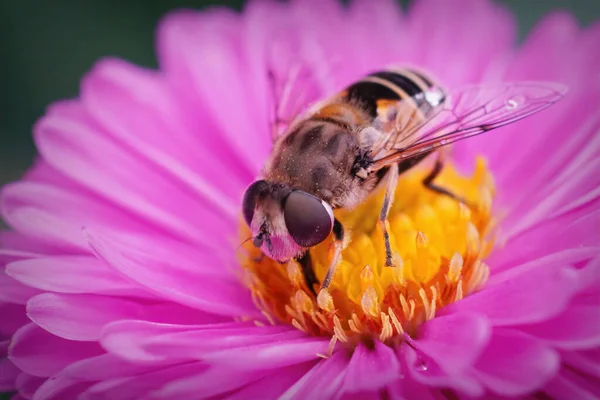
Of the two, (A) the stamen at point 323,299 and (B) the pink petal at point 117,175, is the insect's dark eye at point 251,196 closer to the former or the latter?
(A) the stamen at point 323,299

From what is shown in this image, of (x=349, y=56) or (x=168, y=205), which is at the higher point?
(x=349, y=56)

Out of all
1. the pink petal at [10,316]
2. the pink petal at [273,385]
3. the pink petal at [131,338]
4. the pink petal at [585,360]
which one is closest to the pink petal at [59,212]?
the pink petal at [10,316]

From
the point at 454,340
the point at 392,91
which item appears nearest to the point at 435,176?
the point at 392,91

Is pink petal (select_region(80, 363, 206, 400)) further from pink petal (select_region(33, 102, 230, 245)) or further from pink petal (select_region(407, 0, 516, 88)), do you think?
pink petal (select_region(407, 0, 516, 88))

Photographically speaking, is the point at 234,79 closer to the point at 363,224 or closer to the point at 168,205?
the point at 168,205

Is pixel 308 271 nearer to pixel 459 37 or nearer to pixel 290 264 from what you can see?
pixel 290 264

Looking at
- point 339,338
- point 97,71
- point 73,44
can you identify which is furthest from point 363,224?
point 73,44
